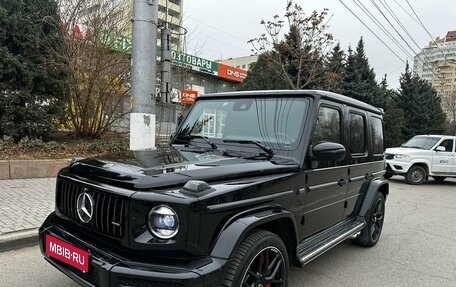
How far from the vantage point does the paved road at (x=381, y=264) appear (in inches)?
151

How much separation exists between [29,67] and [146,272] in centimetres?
835

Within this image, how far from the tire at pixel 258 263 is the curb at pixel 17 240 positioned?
3.21m

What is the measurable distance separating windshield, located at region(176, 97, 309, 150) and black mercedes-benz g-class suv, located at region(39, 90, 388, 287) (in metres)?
0.01

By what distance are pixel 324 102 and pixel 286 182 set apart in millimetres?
1105

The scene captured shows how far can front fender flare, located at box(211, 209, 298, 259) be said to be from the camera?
2.42m

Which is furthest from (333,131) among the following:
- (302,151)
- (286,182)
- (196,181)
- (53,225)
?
(53,225)

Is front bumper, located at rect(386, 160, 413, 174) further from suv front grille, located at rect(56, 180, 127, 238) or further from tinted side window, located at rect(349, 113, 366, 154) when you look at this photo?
suv front grille, located at rect(56, 180, 127, 238)

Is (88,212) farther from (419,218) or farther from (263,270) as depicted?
(419,218)

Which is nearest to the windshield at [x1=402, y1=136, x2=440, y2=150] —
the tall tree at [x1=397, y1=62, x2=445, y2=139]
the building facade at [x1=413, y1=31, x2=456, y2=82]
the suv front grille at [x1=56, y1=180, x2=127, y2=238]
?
the building facade at [x1=413, y1=31, x2=456, y2=82]

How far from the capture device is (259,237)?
8.91 feet

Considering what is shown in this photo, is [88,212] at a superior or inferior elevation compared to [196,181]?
inferior

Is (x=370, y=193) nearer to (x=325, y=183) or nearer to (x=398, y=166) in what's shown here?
(x=325, y=183)

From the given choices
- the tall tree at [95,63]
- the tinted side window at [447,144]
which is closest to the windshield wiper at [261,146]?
the tall tree at [95,63]

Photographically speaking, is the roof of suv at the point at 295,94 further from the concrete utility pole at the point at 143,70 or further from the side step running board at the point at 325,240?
the concrete utility pole at the point at 143,70
